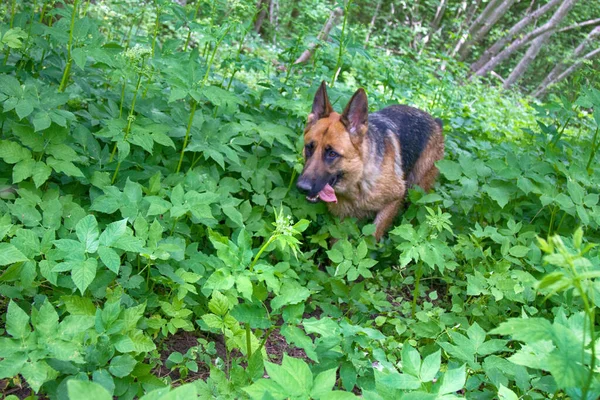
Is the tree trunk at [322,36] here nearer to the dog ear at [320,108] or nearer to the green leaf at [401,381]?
the dog ear at [320,108]

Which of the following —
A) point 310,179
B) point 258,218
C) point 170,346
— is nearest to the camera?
point 170,346

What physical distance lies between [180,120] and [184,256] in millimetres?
1320

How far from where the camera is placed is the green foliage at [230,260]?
213 centimetres

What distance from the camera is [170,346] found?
3.11m

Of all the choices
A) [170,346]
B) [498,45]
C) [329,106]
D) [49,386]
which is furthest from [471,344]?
[498,45]

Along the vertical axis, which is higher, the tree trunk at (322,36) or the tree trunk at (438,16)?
the tree trunk at (438,16)

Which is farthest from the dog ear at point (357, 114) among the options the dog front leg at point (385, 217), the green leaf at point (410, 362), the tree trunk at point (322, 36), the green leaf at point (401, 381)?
the green leaf at point (401, 381)

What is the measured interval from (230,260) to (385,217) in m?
2.89

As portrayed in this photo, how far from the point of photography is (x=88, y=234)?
2.51m

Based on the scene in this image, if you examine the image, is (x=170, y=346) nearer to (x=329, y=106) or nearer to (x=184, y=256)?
(x=184, y=256)

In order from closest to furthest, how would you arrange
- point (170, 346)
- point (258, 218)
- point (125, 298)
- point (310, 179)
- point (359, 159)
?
point (125, 298) < point (170, 346) < point (258, 218) < point (310, 179) < point (359, 159)

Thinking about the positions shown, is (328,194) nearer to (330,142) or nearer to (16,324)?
(330,142)

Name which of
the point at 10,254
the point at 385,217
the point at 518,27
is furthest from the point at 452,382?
the point at 518,27

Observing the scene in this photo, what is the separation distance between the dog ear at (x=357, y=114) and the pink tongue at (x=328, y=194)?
544mm
